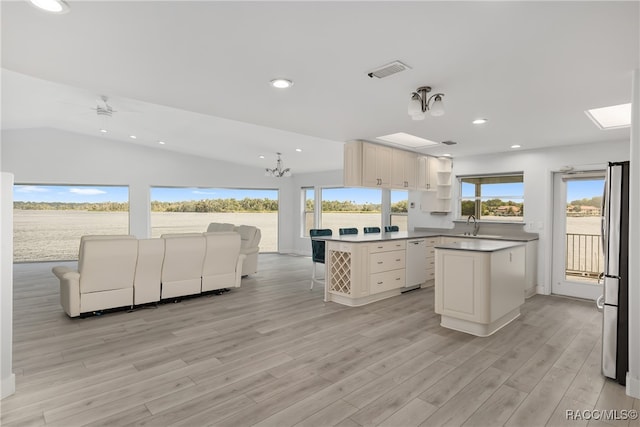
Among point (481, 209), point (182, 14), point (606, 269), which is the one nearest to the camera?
point (182, 14)

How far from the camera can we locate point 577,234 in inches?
209

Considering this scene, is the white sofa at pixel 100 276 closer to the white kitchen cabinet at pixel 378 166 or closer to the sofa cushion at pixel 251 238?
the sofa cushion at pixel 251 238

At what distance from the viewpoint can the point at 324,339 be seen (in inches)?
131

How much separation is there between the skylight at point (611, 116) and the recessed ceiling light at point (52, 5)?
179 inches

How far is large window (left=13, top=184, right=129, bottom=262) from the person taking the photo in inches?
314

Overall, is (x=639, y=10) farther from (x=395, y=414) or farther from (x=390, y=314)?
(x=390, y=314)

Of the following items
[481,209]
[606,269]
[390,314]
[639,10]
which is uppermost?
[639,10]

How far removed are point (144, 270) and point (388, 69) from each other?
3827 mm

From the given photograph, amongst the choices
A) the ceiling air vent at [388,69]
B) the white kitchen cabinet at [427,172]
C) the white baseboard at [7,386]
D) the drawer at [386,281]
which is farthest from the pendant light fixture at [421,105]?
the white baseboard at [7,386]

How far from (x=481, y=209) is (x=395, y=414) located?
5.12m

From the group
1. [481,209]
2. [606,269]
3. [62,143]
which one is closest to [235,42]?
[606,269]

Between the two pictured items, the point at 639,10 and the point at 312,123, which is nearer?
the point at 639,10

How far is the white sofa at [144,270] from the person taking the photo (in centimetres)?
390

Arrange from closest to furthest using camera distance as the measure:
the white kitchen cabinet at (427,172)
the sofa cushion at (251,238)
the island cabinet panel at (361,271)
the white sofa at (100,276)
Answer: the white sofa at (100,276)
the island cabinet panel at (361,271)
the white kitchen cabinet at (427,172)
the sofa cushion at (251,238)
